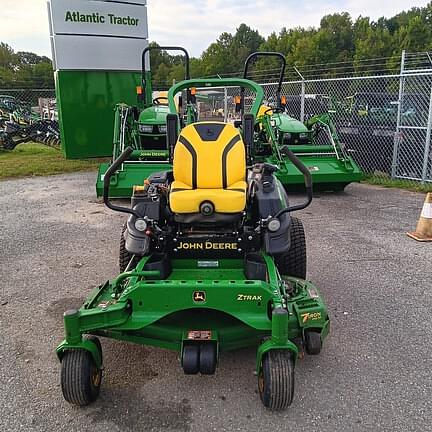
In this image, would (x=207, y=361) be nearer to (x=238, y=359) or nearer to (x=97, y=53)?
(x=238, y=359)

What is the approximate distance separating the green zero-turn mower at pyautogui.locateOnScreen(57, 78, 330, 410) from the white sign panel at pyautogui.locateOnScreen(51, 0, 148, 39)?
8319mm

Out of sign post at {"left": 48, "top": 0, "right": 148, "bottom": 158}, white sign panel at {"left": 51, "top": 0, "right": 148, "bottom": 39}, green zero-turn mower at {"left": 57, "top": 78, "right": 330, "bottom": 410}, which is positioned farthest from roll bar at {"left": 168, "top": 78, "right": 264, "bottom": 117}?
white sign panel at {"left": 51, "top": 0, "right": 148, "bottom": 39}

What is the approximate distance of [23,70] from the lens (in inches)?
2261

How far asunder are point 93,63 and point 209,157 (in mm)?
9033

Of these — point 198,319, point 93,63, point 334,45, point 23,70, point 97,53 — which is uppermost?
point 334,45

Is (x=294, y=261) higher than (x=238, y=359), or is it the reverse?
(x=294, y=261)

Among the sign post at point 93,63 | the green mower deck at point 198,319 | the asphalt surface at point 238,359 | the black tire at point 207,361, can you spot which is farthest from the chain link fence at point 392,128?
the black tire at point 207,361

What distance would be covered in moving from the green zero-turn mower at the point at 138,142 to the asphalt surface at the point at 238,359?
57.4 inches

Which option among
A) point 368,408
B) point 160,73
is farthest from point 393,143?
point 160,73

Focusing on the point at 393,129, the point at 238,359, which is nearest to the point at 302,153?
the point at 393,129

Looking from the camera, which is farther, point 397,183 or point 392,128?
point 392,128

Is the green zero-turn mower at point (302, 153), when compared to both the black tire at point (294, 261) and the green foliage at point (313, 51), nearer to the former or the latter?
the black tire at point (294, 261)

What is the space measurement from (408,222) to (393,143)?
10.2 ft

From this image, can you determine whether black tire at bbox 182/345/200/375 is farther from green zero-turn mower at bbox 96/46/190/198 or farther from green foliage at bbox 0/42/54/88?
green foliage at bbox 0/42/54/88
